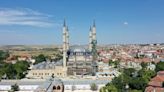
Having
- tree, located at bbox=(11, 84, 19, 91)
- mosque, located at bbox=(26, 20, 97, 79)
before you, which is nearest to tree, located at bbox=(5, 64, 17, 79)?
mosque, located at bbox=(26, 20, 97, 79)

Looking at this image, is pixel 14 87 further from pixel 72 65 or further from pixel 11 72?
pixel 72 65

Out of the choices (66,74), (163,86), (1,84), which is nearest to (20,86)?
(1,84)

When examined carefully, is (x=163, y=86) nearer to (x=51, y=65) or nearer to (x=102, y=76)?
(x=102, y=76)

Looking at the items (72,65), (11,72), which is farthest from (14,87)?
(72,65)

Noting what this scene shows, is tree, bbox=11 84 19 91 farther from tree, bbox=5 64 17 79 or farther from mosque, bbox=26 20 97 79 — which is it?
mosque, bbox=26 20 97 79

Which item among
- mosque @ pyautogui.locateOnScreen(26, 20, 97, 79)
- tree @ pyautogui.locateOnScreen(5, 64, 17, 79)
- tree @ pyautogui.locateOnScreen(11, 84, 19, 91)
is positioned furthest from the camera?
mosque @ pyautogui.locateOnScreen(26, 20, 97, 79)

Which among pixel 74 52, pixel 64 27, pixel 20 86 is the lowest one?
pixel 20 86

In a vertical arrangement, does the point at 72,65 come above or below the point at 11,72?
above

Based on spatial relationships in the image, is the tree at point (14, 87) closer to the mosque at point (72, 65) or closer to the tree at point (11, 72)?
the tree at point (11, 72)
